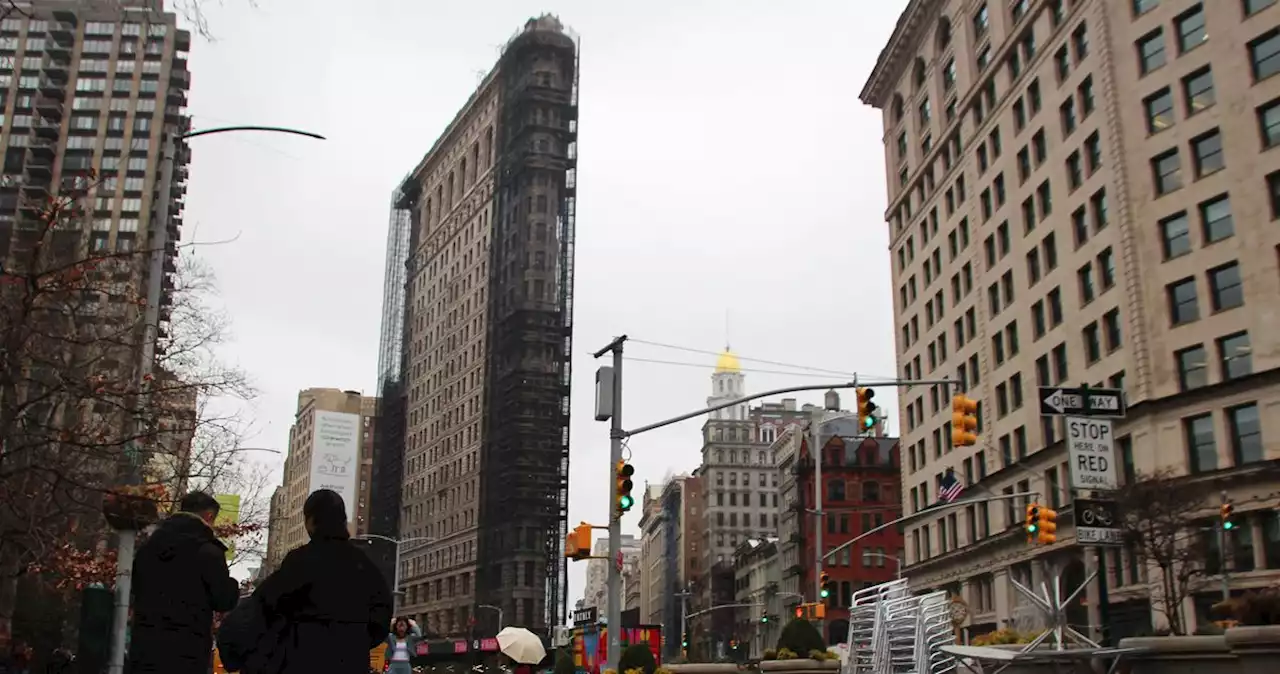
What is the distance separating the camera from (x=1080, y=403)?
68.8 feet

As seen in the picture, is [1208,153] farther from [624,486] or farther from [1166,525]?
[624,486]

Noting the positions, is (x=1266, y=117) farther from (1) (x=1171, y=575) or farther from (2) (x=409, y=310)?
(2) (x=409, y=310)

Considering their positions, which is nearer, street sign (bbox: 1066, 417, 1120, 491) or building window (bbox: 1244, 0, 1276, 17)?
street sign (bbox: 1066, 417, 1120, 491)

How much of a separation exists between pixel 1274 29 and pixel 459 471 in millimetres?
94082

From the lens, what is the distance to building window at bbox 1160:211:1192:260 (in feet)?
157

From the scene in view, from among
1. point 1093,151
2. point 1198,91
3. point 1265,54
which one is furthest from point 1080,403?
point 1093,151

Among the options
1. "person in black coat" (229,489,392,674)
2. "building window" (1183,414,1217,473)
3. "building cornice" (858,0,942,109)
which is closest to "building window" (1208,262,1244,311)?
"building window" (1183,414,1217,473)

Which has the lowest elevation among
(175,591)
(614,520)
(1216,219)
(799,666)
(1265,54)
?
(799,666)

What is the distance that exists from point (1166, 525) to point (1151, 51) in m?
21.7

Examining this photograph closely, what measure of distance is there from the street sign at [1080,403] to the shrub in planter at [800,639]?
9.38 m

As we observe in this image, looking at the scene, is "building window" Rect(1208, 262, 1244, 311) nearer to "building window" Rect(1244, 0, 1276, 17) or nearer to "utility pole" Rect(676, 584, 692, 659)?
"building window" Rect(1244, 0, 1276, 17)

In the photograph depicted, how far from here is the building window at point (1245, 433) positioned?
43656 millimetres

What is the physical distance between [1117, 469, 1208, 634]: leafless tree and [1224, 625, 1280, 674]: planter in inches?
1113

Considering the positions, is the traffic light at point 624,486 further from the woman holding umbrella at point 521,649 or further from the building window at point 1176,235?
the building window at point 1176,235
